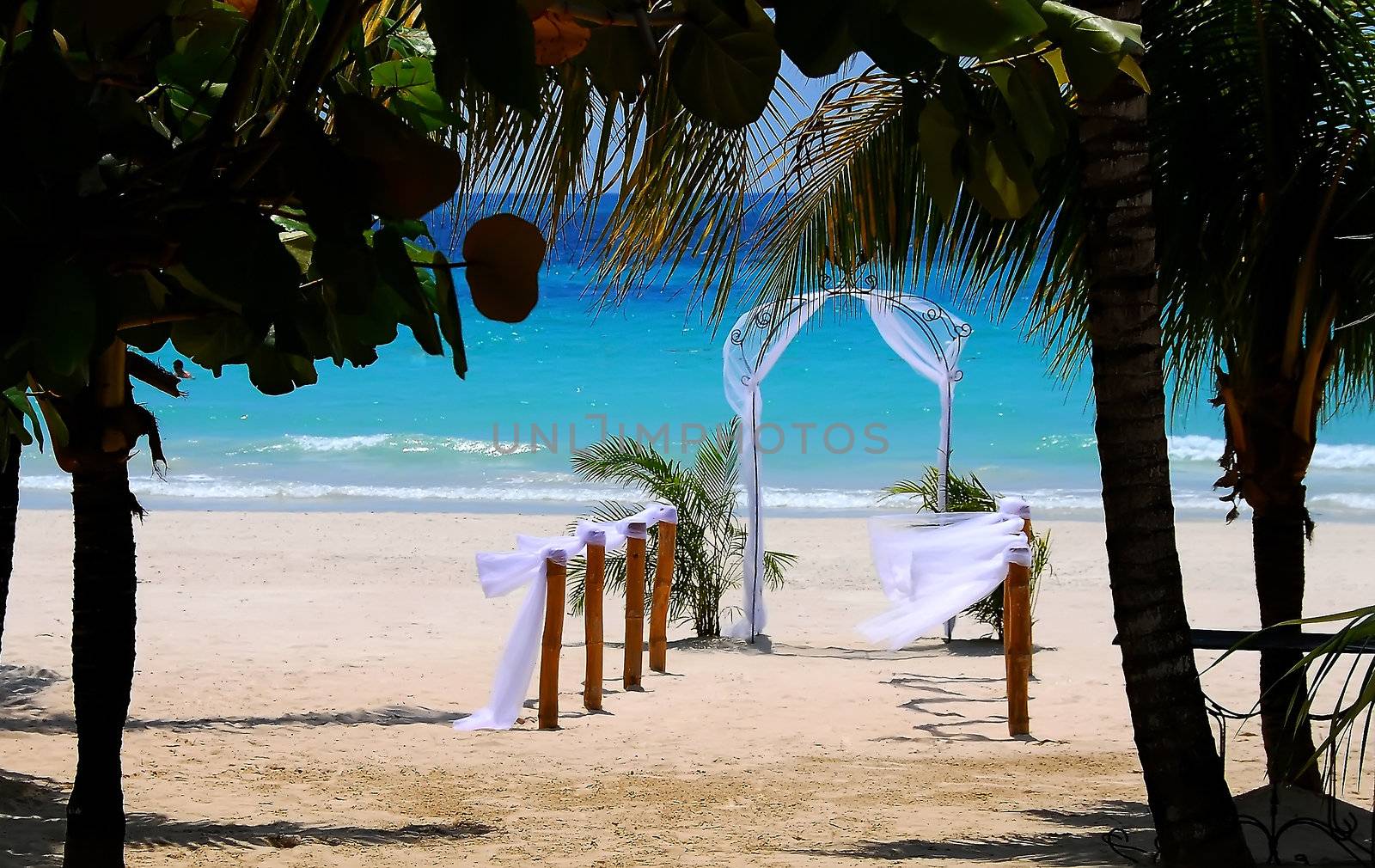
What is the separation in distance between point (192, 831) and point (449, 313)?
11.1 feet

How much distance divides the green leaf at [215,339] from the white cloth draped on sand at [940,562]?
204 inches

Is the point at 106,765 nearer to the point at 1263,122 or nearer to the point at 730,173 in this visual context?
the point at 730,173

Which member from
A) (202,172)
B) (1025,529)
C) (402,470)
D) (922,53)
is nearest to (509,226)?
(202,172)

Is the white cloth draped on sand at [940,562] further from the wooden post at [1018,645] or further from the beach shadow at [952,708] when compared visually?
the beach shadow at [952,708]

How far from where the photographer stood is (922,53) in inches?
31.8

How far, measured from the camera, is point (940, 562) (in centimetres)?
674

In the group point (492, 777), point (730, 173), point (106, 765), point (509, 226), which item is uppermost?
point (730, 173)

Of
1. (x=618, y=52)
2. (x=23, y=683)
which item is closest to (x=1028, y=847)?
(x=618, y=52)

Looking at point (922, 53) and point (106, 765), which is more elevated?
point (922, 53)

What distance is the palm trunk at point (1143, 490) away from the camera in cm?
305

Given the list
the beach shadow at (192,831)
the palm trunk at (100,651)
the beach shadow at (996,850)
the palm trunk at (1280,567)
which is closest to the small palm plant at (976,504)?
the palm trunk at (1280,567)

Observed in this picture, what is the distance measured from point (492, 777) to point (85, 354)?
4422mm

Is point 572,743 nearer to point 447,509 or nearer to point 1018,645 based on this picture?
point 1018,645

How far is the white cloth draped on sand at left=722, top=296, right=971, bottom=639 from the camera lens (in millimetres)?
8305
